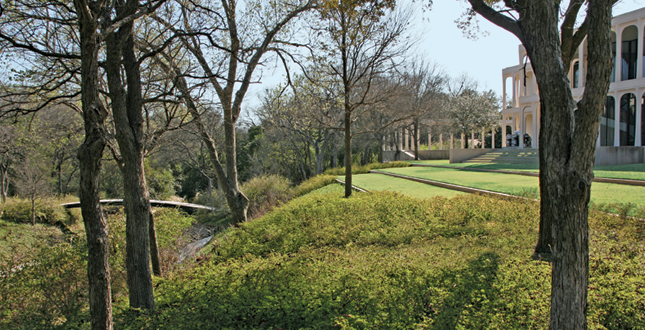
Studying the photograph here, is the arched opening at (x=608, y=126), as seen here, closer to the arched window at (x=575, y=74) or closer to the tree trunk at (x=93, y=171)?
the arched window at (x=575, y=74)

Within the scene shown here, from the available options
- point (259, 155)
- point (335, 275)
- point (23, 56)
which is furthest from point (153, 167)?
point (335, 275)

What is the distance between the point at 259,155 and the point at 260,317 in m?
34.7

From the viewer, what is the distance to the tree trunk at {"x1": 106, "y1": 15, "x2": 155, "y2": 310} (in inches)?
189

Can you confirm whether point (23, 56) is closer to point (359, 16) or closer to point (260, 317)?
point (260, 317)

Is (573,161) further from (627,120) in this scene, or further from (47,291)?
(627,120)

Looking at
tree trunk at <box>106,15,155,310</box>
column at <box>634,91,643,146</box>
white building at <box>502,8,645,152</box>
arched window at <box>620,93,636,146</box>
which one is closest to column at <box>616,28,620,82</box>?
white building at <box>502,8,645,152</box>

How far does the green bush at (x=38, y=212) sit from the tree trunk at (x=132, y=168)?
56.4ft

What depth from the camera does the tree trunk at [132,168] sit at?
189 inches

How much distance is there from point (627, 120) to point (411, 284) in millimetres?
27030

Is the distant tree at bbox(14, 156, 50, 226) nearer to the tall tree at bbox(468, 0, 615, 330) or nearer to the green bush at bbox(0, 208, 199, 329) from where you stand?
the green bush at bbox(0, 208, 199, 329)

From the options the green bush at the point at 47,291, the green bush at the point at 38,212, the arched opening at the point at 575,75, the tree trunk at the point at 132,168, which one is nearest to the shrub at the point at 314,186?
the green bush at the point at 38,212

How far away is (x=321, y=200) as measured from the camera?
11539 mm

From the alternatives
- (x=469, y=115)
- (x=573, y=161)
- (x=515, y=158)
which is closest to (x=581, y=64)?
(x=469, y=115)

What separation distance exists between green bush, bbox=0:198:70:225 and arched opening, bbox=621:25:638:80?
34.9 meters
